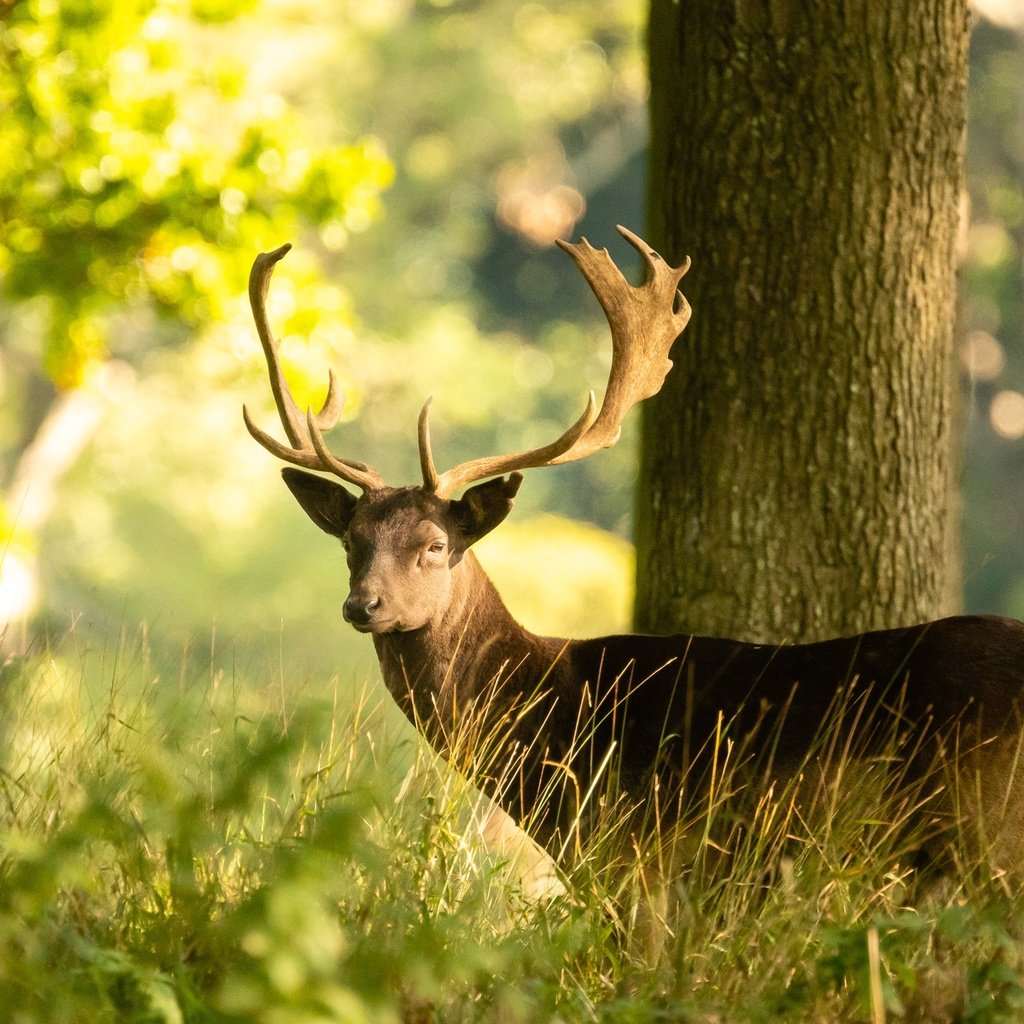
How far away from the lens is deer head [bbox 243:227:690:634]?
4.99 metres

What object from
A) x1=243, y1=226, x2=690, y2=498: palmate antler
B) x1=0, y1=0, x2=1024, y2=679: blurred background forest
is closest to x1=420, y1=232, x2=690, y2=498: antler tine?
x1=243, y1=226, x2=690, y2=498: palmate antler

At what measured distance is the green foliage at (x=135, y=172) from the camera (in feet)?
29.5

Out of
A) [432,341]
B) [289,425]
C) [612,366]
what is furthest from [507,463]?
[432,341]

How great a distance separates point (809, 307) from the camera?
555 cm

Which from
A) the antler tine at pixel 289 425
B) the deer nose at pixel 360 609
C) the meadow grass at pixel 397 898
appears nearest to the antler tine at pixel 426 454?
the antler tine at pixel 289 425

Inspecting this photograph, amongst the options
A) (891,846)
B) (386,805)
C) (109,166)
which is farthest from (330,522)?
(109,166)

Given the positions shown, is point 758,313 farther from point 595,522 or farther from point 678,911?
point 595,522

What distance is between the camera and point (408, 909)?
394 centimetres

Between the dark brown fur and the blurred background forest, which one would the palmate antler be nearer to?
the dark brown fur

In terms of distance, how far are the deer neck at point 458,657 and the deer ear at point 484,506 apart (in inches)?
5.6

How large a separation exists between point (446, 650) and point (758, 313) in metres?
1.61

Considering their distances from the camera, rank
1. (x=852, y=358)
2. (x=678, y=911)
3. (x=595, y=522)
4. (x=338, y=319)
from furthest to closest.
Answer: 1. (x=595, y=522)
2. (x=338, y=319)
3. (x=852, y=358)
4. (x=678, y=911)

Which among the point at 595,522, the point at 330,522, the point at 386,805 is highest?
the point at 330,522

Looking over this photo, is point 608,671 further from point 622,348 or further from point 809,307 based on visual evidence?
point 809,307
